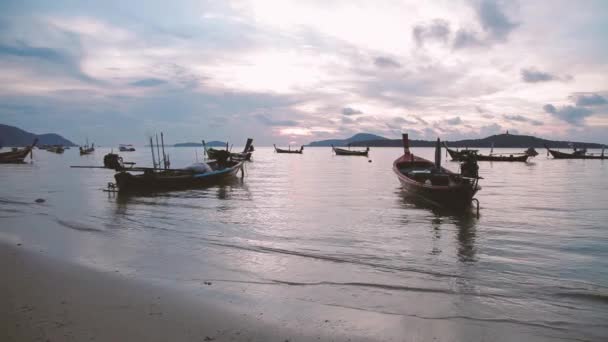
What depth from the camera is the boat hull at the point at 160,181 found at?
72.5 ft

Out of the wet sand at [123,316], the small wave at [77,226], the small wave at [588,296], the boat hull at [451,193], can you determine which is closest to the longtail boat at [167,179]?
the small wave at [77,226]

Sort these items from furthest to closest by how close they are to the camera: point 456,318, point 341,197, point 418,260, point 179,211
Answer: point 341,197, point 179,211, point 418,260, point 456,318

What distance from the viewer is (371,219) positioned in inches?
597

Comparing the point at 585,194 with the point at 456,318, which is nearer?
the point at 456,318

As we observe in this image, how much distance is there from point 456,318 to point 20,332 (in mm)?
5873

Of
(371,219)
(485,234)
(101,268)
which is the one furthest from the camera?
(371,219)

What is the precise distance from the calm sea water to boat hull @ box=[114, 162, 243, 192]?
8.73ft

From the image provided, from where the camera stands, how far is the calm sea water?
6195mm

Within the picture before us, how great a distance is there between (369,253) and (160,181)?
1687cm

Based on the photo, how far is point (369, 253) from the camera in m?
9.82

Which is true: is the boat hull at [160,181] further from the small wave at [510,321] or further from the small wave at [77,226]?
the small wave at [510,321]

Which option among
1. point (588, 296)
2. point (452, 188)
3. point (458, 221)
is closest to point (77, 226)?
point (458, 221)

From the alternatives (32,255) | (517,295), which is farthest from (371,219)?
(32,255)

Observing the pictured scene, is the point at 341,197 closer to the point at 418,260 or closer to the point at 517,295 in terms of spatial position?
the point at 418,260
